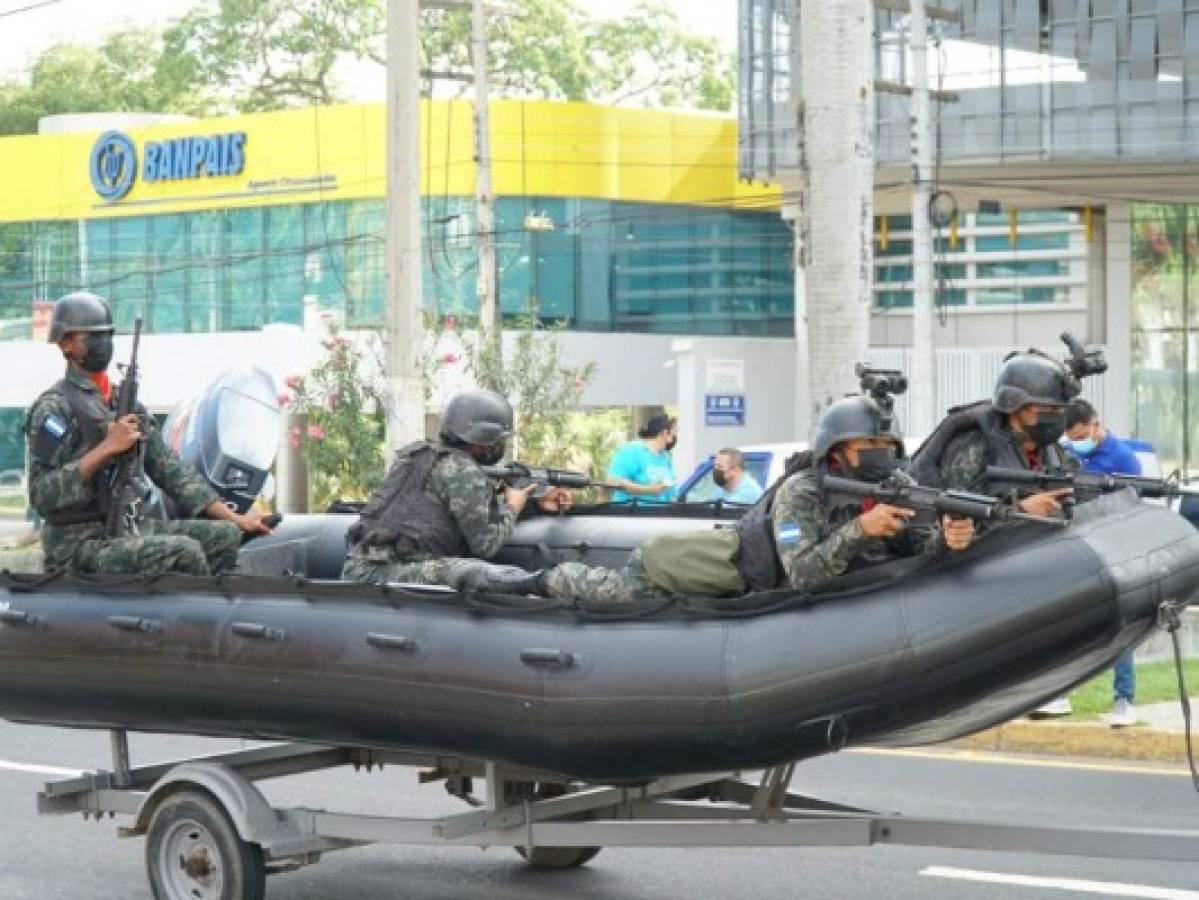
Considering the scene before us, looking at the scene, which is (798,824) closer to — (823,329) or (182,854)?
(182,854)

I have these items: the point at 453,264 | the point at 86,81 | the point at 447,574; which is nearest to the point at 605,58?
the point at 86,81

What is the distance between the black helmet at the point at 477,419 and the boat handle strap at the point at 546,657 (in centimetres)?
142

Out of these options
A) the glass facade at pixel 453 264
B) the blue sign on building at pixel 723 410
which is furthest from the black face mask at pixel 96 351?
the glass facade at pixel 453 264

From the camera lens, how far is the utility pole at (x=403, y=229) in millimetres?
19156

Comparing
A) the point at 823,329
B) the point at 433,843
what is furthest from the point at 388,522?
the point at 823,329

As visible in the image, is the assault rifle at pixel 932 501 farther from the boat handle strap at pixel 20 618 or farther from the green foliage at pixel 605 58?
the green foliage at pixel 605 58

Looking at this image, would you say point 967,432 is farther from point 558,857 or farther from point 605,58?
point 605,58

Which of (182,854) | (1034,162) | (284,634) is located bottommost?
(182,854)

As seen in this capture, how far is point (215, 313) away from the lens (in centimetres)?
4775

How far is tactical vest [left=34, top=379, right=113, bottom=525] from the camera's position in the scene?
8742 millimetres

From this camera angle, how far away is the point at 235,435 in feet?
36.7

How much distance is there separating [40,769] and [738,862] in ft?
14.0

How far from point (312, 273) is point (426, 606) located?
38711 mm

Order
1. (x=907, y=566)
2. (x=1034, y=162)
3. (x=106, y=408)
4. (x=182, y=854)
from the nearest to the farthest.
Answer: (x=907, y=566), (x=182, y=854), (x=106, y=408), (x=1034, y=162)
